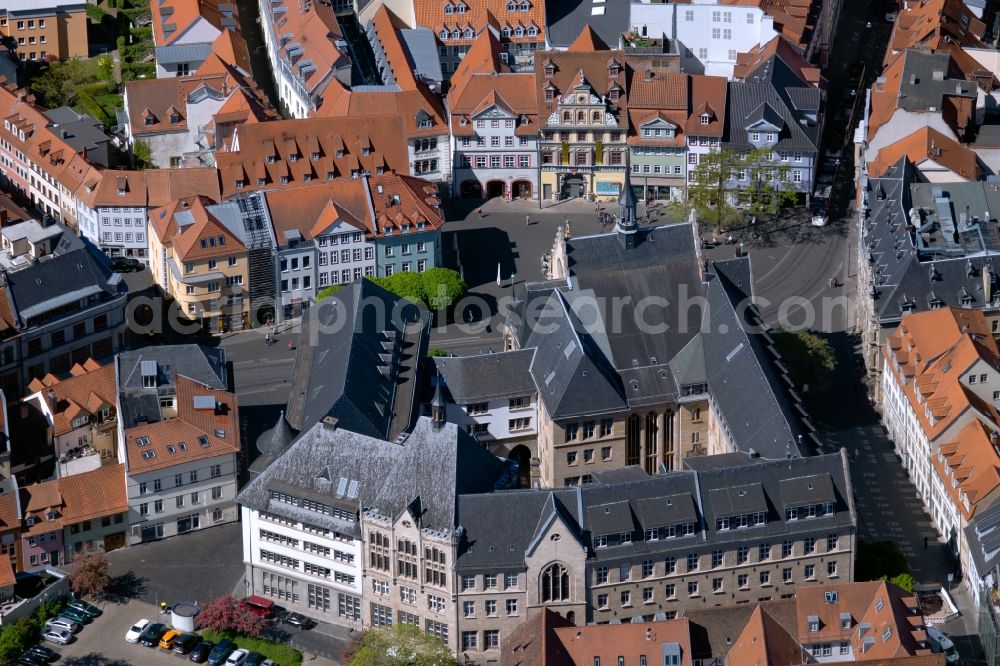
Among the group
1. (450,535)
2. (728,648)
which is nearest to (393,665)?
(450,535)

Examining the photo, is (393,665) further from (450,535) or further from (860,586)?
(860,586)

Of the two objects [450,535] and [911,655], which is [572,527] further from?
[911,655]

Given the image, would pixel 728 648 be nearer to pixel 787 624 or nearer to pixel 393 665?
pixel 787 624

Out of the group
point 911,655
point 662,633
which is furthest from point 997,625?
point 662,633

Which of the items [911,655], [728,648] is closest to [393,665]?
[728,648]
